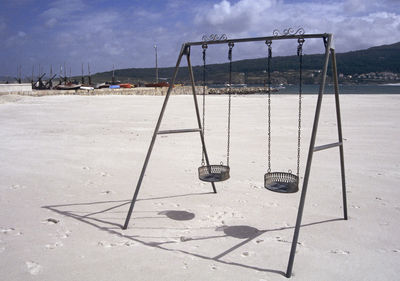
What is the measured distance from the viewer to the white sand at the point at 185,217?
3148 mm

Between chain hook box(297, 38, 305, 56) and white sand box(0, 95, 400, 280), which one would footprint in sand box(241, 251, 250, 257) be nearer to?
white sand box(0, 95, 400, 280)

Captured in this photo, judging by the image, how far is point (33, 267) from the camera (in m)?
3.12

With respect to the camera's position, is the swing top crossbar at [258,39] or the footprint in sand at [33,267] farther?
the swing top crossbar at [258,39]

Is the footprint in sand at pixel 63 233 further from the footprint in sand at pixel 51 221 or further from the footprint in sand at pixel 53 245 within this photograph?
the footprint in sand at pixel 51 221

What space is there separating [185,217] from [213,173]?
86 centimetres

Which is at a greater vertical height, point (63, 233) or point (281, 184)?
point (281, 184)

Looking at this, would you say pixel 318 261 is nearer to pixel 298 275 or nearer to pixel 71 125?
pixel 298 275

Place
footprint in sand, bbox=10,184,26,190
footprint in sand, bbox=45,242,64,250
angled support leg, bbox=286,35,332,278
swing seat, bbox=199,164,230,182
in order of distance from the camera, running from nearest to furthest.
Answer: angled support leg, bbox=286,35,332,278 → footprint in sand, bbox=45,242,64,250 → swing seat, bbox=199,164,230,182 → footprint in sand, bbox=10,184,26,190

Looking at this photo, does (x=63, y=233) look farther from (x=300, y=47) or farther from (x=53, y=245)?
(x=300, y=47)

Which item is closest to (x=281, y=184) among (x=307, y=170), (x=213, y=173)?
(x=213, y=173)

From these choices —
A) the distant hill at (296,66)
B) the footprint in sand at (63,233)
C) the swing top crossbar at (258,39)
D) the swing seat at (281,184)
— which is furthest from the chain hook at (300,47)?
the distant hill at (296,66)

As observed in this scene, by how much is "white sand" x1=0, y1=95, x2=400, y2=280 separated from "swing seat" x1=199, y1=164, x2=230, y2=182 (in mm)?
391

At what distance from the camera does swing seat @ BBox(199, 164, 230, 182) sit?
458 centimetres

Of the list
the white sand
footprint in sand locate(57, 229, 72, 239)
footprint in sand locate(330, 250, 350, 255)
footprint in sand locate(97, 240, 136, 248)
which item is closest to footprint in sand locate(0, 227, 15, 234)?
the white sand
